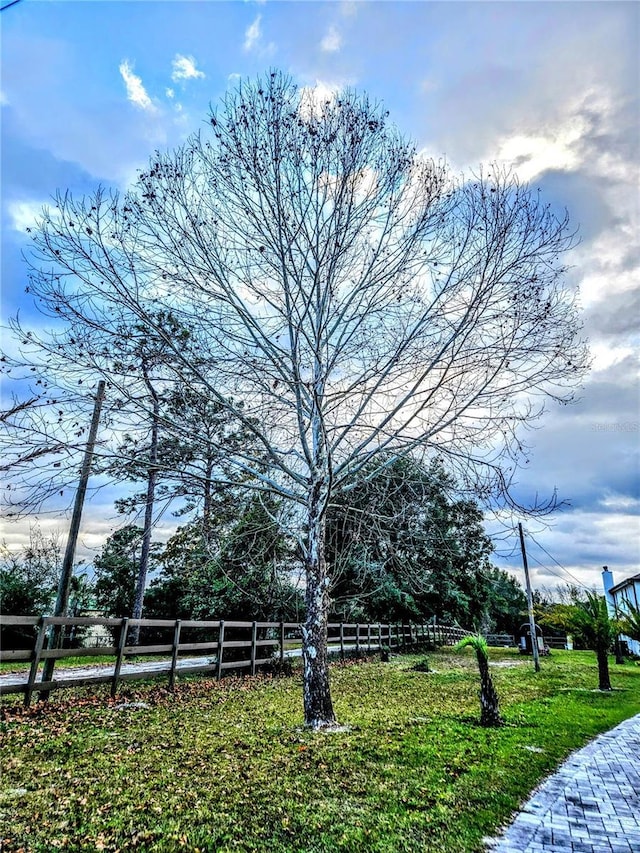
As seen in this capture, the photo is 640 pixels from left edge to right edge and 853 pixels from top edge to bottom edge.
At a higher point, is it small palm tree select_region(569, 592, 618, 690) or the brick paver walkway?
small palm tree select_region(569, 592, 618, 690)

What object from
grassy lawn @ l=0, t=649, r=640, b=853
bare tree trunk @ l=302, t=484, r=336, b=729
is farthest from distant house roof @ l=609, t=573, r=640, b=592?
bare tree trunk @ l=302, t=484, r=336, b=729

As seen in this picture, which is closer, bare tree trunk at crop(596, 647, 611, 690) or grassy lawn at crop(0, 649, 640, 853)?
grassy lawn at crop(0, 649, 640, 853)

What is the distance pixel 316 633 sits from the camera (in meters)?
6.55

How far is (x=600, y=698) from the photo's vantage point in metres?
10.2

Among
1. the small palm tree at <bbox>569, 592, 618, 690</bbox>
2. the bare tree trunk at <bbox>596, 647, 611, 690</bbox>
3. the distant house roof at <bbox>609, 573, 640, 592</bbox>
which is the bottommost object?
the bare tree trunk at <bbox>596, 647, 611, 690</bbox>

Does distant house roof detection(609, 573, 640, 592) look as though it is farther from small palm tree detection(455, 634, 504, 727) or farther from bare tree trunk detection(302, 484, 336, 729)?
bare tree trunk detection(302, 484, 336, 729)

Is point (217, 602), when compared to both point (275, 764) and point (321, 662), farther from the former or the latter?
point (275, 764)

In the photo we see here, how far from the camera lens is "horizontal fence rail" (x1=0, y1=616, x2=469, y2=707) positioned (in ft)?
23.5

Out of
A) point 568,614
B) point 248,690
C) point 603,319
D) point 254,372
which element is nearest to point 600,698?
point 568,614

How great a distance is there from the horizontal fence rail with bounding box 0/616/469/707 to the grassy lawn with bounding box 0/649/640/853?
57 cm

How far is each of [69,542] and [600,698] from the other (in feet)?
37.0

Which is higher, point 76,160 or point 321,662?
point 76,160

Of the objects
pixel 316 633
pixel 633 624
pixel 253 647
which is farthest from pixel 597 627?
pixel 316 633

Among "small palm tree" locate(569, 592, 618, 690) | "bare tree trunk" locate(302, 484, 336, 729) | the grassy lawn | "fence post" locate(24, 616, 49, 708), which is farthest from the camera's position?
"small palm tree" locate(569, 592, 618, 690)
